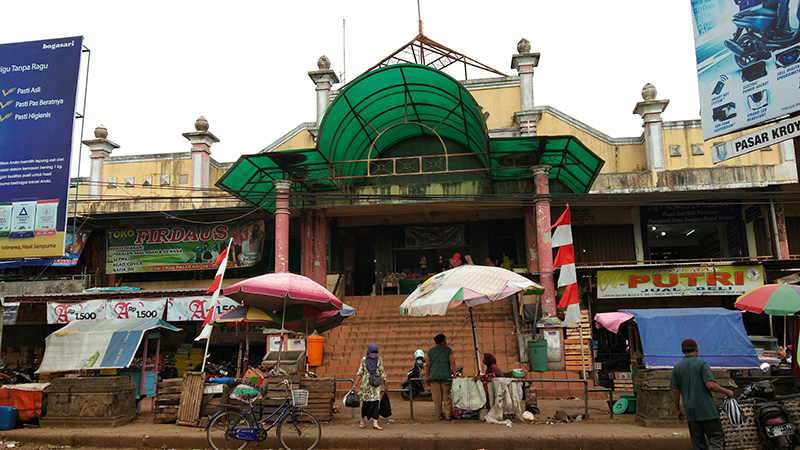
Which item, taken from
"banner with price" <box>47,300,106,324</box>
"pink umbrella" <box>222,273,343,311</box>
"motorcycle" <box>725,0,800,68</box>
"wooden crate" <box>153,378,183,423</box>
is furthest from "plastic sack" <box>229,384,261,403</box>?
"banner with price" <box>47,300,106,324</box>

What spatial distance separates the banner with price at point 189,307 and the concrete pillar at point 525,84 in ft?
37.6

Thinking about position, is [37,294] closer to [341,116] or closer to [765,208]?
[341,116]

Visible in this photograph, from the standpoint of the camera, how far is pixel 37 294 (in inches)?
795

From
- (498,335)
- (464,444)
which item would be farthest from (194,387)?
(498,335)

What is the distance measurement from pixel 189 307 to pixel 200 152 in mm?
6165

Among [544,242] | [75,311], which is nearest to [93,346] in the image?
[75,311]

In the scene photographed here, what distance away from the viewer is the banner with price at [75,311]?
64.1ft

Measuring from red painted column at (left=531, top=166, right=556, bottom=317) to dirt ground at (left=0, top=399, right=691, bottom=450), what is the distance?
5.33m

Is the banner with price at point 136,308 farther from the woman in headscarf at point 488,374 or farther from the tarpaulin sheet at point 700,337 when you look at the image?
the tarpaulin sheet at point 700,337

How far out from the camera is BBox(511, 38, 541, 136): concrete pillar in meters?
20.5

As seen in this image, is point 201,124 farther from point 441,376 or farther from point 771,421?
point 771,421

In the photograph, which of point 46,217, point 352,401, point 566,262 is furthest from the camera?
point 46,217

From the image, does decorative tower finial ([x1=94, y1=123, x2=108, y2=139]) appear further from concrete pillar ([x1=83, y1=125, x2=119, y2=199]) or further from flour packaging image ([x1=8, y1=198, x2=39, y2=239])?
flour packaging image ([x1=8, y1=198, x2=39, y2=239])

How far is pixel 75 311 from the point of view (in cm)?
1958
